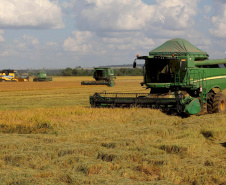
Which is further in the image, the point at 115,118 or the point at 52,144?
the point at 115,118

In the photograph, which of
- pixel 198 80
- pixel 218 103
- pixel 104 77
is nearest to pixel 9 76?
pixel 104 77

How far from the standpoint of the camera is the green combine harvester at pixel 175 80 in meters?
14.3

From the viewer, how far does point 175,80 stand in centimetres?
1448

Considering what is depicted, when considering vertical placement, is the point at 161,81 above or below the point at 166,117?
above

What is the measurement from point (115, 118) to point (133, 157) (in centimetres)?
501

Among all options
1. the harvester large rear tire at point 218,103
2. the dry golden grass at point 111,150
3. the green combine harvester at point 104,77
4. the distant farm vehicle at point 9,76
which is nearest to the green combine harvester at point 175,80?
the harvester large rear tire at point 218,103

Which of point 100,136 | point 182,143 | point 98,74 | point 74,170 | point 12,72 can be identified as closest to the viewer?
point 74,170

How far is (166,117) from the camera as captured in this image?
1281 cm

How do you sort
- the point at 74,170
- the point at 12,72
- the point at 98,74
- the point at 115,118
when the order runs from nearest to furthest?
the point at 74,170 < the point at 115,118 < the point at 98,74 < the point at 12,72

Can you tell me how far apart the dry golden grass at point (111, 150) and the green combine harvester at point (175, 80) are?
1837 mm

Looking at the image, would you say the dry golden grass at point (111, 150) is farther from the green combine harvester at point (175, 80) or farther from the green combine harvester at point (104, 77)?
the green combine harvester at point (104, 77)

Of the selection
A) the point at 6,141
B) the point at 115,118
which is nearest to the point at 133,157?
the point at 6,141

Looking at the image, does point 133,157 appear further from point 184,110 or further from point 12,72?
point 12,72

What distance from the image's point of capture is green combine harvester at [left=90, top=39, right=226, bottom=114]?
14.3 metres
